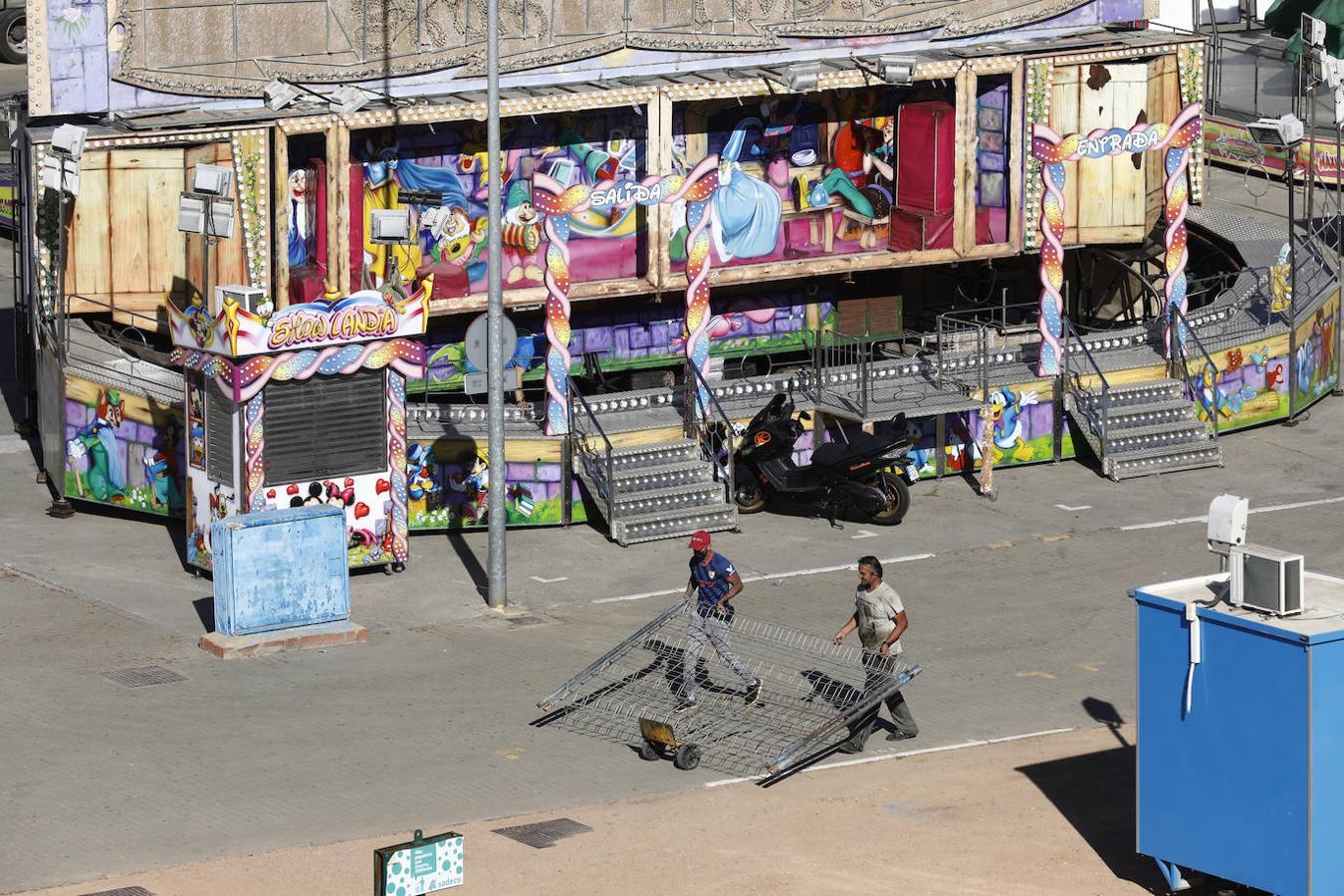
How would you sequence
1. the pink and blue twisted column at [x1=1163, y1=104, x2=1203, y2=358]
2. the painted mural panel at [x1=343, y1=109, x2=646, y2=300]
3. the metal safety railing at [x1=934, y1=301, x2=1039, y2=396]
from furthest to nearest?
the pink and blue twisted column at [x1=1163, y1=104, x2=1203, y2=358], the metal safety railing at [x1=934, y1=301, x2=1039, y2=396], the painted mural panel at [x1=343, y1=109, x2=646, y2=300]

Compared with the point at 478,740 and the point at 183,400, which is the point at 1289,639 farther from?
the point at 183,400

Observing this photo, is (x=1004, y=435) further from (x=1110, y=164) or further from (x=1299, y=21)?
(x=1299, y=21)

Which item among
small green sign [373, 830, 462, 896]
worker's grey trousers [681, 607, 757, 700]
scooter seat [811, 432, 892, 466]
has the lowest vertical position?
worker's grey trousers [681, 607, 757, 700]

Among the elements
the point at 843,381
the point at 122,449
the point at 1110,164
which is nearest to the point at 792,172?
the point at 843,381

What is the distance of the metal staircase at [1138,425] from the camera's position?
29.0 m

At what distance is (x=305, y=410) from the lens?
79.5ft

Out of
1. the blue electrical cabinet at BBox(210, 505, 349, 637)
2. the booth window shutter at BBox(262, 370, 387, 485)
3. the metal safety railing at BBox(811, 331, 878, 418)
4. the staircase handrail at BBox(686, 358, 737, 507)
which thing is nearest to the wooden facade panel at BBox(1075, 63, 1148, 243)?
the metal safety railing at BBox(811, 331, 878, 418)

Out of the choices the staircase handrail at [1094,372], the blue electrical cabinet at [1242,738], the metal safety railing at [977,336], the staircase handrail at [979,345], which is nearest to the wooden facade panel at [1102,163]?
the metal safety railing at [977,336]

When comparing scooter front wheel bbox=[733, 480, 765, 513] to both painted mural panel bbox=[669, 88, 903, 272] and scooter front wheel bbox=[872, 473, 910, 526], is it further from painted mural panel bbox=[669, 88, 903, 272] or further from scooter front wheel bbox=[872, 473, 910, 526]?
painted mural panel bbox=[669, 88, 903, 272]

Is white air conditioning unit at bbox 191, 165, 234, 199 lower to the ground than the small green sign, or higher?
higher

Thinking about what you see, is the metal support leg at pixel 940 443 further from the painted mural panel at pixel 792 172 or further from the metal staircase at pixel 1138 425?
the painted mural panel at pixel 792 172

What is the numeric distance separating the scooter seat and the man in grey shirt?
7.17 meters

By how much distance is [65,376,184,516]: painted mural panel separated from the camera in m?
26.4

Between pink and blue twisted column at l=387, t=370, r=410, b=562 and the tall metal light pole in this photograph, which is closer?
the tall metal light pole
